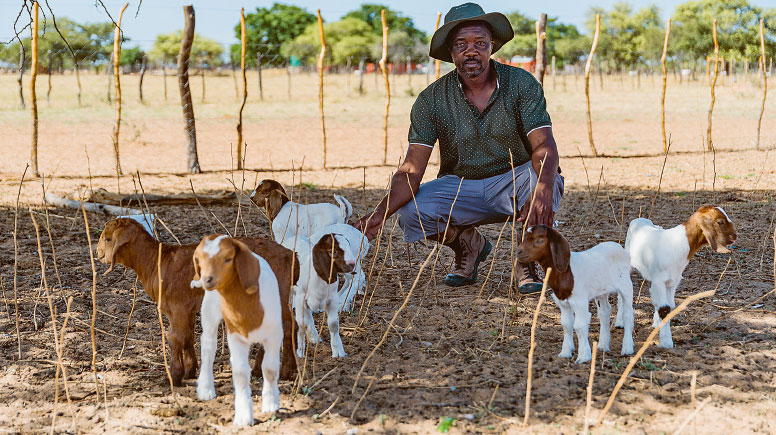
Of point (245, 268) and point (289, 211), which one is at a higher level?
point (245, 268)

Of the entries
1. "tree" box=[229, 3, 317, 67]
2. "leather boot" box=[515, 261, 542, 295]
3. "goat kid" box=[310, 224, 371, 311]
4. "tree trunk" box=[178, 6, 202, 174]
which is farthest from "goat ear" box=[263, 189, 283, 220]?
"tree" box=[229, 3, 317, 67]

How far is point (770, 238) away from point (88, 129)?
741 inches

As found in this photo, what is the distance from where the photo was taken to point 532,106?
5258mm

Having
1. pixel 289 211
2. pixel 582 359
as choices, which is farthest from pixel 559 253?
pixel 289 211

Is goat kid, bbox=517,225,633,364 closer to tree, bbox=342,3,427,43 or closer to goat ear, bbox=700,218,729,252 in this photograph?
goat ear, bbox=700,218,729,252

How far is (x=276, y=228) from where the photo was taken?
579cm

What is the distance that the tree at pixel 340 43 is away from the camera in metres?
62.2

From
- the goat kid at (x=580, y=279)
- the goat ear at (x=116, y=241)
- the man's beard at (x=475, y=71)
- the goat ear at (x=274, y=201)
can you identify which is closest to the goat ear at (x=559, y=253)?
the goat kid at (x=580, y=279)

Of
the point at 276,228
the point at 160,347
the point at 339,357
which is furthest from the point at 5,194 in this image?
the point at 339,357

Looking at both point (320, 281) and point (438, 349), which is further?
point (438, 349)

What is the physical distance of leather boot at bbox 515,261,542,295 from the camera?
17.5 ft

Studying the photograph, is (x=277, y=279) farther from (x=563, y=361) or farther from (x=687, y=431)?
(x=687, y=431)

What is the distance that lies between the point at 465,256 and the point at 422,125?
3.36 ft

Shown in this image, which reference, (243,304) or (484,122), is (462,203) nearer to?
(484,122)
